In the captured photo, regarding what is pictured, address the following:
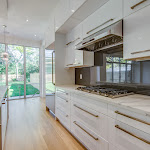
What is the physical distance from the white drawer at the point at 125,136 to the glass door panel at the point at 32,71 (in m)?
4.98

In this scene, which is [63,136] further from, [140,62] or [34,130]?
[140,62]

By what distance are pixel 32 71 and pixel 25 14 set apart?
2.94 m

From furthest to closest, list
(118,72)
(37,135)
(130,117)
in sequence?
(37,135), (118,72), (130,117)

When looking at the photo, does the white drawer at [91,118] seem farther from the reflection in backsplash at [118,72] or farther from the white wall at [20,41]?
the white wall at [20,41]

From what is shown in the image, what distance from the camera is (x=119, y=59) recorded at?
1767mm

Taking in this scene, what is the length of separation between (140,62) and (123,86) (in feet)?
1.52

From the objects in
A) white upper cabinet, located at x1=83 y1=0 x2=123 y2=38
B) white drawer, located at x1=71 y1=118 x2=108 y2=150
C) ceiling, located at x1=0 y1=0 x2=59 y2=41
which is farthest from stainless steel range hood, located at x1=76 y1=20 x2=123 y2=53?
ceiling, located at x1=0 y1=0 x2=59 y2=41

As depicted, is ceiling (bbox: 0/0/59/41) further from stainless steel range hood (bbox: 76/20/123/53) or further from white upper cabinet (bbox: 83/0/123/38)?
stainless steel range hood (bbox: 76/20/123/53)

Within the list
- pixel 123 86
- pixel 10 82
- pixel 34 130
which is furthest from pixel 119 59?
pixel 10 82

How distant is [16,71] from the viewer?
16.6 feet

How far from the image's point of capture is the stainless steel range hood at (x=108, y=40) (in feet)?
4.23

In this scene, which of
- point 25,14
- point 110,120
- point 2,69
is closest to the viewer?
point 110,120

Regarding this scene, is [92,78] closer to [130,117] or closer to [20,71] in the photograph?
[130,117]

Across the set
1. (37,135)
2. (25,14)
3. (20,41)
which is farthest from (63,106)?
(20,41)
